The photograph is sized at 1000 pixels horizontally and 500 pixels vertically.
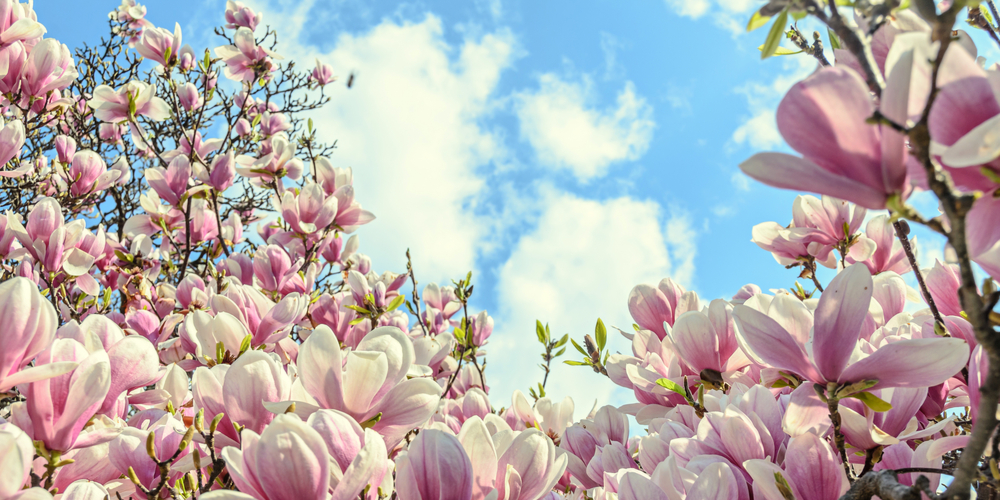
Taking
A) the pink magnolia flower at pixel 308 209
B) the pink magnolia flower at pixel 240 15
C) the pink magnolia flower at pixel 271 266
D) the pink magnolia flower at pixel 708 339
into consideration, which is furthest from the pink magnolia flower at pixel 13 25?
the pink magnolia flower at pixel 708 339

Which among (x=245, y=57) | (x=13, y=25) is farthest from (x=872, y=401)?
(x=245, y=57)

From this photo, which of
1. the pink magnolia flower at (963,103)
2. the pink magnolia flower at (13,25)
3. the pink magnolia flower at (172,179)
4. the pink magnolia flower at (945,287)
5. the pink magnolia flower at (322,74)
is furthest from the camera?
the pink magnolia flower at (322,74)

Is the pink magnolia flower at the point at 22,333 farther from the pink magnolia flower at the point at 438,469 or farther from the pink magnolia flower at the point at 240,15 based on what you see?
the pink magnolia flower at the point at 240,15

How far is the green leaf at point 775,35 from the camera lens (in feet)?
2.34

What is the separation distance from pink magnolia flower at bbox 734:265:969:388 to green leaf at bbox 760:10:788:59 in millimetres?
382

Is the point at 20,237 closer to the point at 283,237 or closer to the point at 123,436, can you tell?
the point at 283,237

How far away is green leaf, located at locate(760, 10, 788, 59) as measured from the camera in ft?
2.34

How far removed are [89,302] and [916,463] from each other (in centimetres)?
402

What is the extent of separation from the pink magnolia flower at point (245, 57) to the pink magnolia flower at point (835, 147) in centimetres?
440

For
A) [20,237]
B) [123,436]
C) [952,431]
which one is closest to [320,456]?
[123,436]

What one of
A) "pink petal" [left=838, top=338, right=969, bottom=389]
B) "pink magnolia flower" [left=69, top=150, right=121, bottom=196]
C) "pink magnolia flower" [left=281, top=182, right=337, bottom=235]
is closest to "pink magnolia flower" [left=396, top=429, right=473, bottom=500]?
"pink petal" [left=838, top=338, right=969, bottom=389]

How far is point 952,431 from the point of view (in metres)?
1.18

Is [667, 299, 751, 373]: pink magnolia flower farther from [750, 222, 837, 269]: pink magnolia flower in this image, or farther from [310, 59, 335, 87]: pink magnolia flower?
[310, 59, 335, 87]: pink magnolia flower

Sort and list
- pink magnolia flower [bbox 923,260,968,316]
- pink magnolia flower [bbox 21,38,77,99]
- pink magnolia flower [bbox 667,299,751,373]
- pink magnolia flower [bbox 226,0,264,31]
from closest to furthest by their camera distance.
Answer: pink magnolia flower [bbox 923,260,968,316]
pink magnolia flower [bbox 667,299,751,373]
pink magnolia flower [bbox 21,38,77,99]
pink magnolia flower [bbox 226,0,264,31]
